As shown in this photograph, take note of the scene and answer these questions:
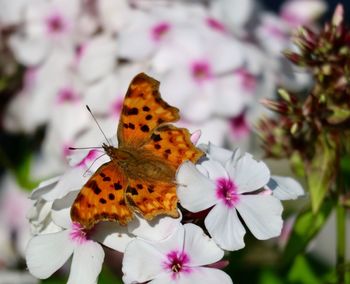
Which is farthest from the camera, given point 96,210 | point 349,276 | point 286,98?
point 349,276

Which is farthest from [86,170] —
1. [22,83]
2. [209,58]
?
[22,83]

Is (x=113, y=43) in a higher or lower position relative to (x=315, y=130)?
lower

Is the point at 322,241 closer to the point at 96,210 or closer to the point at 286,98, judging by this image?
the point at 286,98

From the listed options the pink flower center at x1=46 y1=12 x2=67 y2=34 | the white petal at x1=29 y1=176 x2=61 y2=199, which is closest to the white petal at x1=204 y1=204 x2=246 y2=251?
the white petal at x1=29 y1=176 x2=61 y2=199

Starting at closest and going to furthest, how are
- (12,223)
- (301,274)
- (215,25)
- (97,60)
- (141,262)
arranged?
1. (141,262)
2. (301,274)
3. (97,60)
4. (215,25)
5. (12,223)

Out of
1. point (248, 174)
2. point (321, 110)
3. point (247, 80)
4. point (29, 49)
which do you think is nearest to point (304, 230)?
point (321, 110)

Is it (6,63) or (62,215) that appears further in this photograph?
(6,63)

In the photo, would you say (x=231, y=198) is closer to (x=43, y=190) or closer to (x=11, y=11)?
(x=43, y=190)
